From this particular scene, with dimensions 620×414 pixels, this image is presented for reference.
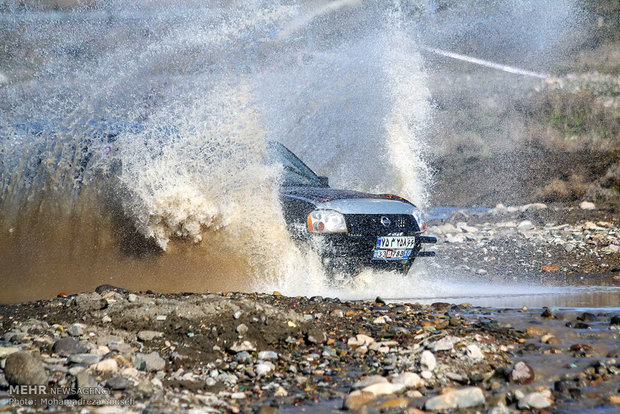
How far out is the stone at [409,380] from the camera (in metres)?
4.03

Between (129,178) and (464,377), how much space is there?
466cm

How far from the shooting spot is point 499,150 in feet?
102

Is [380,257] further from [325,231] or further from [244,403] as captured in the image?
[244,403]

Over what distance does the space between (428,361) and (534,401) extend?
2.54 feet

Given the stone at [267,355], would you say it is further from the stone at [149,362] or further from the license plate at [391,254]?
the license plate at [391,254]

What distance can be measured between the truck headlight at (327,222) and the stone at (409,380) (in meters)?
3.18

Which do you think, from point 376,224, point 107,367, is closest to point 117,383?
point 107,367

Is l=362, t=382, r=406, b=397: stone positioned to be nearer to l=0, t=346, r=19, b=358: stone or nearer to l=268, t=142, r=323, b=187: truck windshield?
l=0, t=346, r=19, b=358: stone

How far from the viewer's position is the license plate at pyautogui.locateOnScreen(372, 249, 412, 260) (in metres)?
7.38

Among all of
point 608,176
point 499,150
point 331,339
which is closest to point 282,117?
point 331,339

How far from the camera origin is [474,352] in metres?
4.48

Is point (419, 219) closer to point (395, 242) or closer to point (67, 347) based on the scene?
point (395, 242)

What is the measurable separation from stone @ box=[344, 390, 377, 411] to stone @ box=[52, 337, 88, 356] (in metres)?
1.78

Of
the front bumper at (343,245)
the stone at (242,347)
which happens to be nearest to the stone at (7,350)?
the stone at (242,347)
